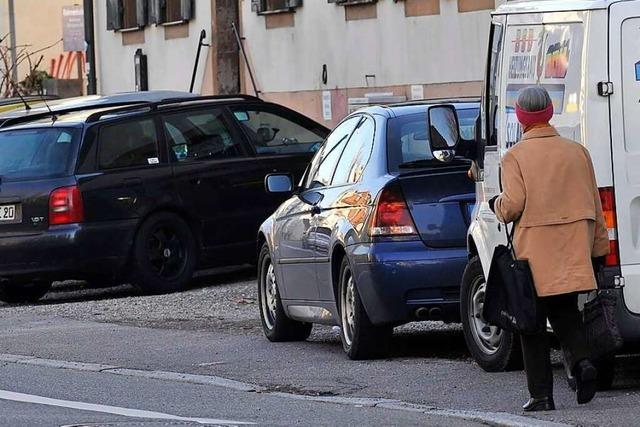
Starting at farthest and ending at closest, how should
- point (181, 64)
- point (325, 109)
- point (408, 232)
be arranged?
point (181, 64), point (325, 109), point (408, 232)

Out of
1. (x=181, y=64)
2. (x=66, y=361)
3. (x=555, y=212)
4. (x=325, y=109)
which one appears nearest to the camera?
(x=555, y=212)

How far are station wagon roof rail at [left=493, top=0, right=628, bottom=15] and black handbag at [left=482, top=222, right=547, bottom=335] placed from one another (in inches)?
46.0

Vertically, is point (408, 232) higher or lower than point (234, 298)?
higher

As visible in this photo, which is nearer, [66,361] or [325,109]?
[66,361]

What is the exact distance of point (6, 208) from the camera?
17.3 meters

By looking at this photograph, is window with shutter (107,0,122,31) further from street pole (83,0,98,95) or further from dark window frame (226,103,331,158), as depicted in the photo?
dark window frame (226,103,331,158)

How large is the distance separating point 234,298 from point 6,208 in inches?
91.2

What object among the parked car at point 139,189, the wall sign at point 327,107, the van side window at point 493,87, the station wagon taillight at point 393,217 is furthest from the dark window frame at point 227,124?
the wall sign at point 327,107

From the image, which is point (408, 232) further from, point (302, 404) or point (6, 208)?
point (6, 208)

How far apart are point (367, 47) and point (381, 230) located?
14.3 metres

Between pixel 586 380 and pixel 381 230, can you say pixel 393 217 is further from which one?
pixel 586 380

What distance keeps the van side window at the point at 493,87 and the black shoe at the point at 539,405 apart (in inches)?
70.4

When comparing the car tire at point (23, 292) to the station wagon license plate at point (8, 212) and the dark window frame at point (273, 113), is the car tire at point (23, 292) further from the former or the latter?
the dark window frame at point (273, 113)

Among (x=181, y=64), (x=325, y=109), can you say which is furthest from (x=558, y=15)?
(x=181, y=64)
